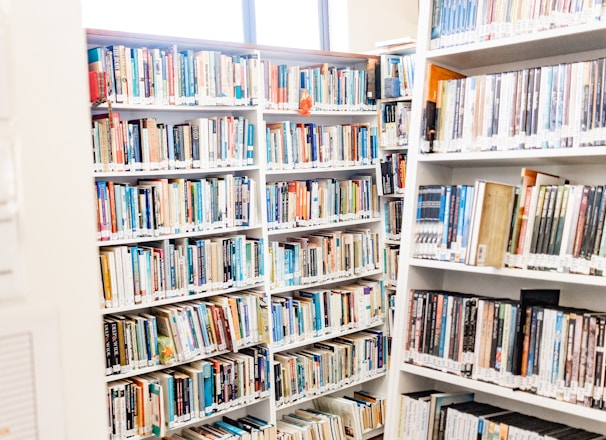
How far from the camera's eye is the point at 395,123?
13.3ft

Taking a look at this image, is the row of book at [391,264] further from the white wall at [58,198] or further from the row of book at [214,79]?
the white wall at [58,198]

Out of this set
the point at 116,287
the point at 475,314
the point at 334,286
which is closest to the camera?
the point at 475,314

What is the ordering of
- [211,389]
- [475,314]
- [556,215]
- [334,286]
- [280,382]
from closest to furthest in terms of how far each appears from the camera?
[556,215] → [475,314] → [211,389] → [280,382] → [334,286]

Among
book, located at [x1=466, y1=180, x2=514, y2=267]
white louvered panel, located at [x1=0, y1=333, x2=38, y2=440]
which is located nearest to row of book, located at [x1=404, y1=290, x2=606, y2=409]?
book, located at [x1=466, y1=180, x2=514, y2=267]

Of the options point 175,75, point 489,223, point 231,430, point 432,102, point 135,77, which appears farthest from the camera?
point 231,430

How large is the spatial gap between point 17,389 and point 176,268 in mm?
2190

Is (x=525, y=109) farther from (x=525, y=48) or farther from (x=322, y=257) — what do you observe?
(x=322, y=257)

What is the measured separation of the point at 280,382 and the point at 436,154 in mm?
1676

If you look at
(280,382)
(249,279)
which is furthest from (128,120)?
(280,382)

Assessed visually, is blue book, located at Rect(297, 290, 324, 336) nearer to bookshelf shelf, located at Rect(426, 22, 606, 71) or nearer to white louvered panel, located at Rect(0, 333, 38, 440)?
bookshelf shelf, located at Rect(426, 22, 606, 71)

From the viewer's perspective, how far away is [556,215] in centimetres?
228

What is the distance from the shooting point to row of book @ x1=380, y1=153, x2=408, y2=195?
4035 mm

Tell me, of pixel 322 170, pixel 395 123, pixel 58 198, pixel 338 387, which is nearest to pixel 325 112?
pixel 322 170

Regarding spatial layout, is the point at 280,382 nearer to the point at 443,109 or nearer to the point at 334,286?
the point at 334,286
